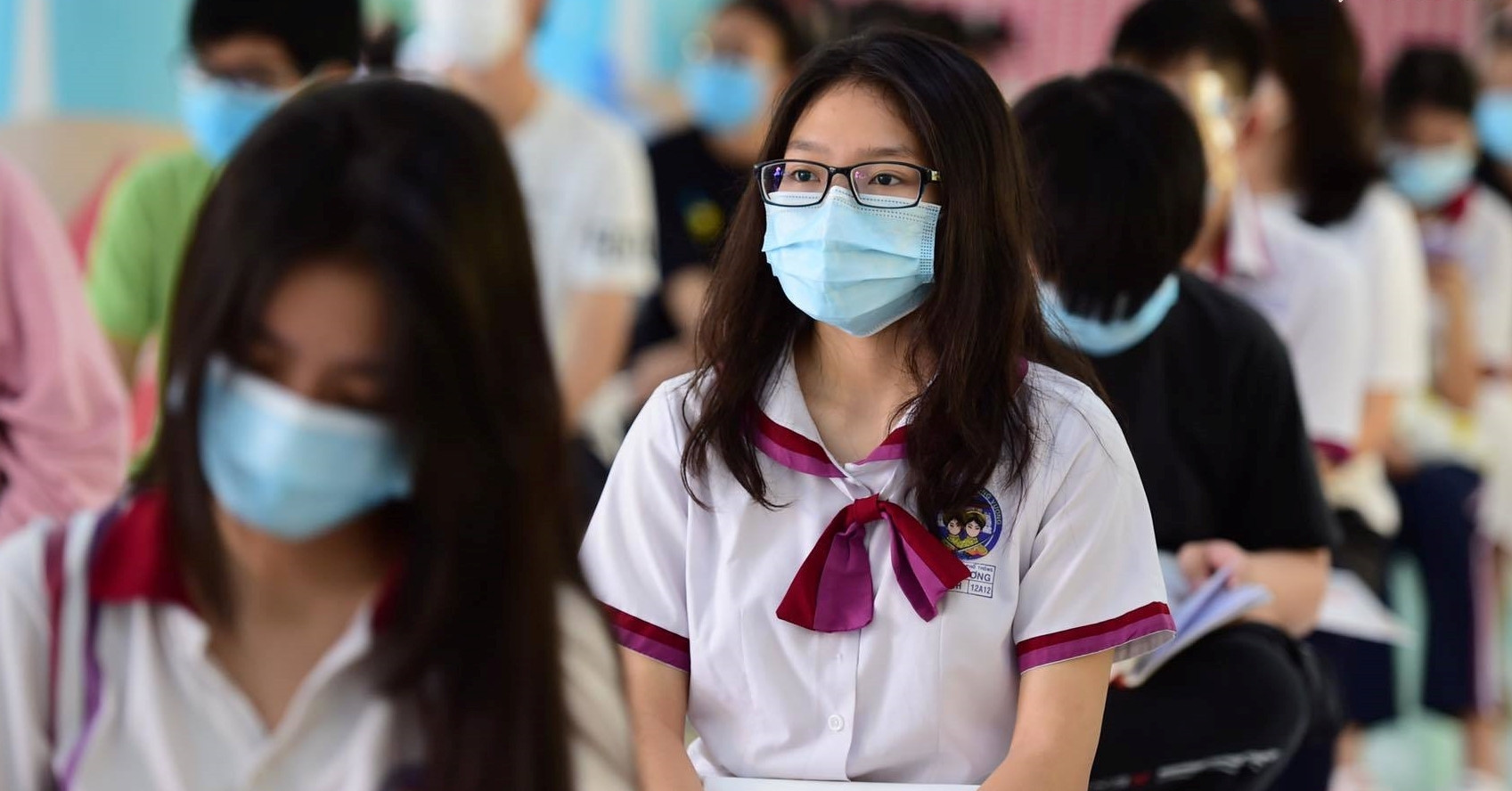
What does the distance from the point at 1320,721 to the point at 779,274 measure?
116 cm

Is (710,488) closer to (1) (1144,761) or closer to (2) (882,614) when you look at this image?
(2) (882,614)

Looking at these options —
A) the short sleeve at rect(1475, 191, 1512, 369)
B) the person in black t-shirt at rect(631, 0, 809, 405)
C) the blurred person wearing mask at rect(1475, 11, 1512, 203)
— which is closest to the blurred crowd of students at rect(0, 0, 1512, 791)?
the person in black t-shirt at rect(631, 0, 809, 405)

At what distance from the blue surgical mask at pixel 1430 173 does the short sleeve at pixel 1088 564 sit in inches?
140

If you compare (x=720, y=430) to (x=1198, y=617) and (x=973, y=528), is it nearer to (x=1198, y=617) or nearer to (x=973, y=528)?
(x=973, y=528)

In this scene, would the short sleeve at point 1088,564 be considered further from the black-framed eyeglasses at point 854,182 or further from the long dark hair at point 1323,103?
the long dark hair at point 1323,103

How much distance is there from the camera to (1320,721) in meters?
2.63

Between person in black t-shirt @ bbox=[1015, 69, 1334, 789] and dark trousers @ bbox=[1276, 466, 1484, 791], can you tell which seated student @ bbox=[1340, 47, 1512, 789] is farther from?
person in black t-shirt @ bbox=[1015, 69, 1334, 789]

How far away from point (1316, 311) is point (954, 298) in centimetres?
168

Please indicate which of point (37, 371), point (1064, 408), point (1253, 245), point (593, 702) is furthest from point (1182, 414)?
point (37, 371)

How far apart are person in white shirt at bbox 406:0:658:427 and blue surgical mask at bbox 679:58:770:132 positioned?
3.34 feet

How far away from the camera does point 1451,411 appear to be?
15.9 feet

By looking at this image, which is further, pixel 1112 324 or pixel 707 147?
pixel 707 147

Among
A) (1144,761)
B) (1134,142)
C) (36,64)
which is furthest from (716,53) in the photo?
(1144,761)

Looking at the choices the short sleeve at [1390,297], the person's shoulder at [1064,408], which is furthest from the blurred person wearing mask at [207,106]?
the short sleeve at [1390,297]
